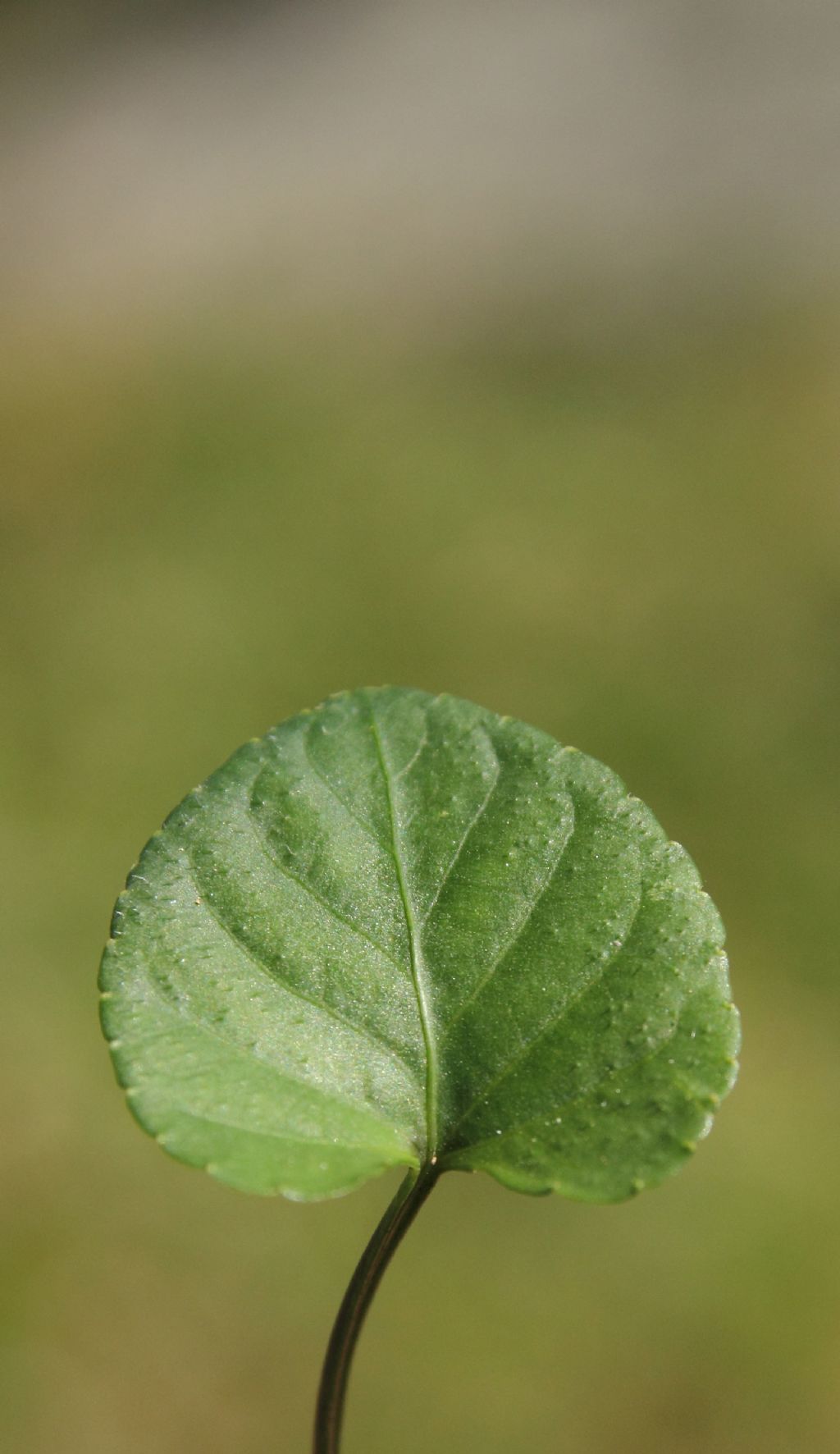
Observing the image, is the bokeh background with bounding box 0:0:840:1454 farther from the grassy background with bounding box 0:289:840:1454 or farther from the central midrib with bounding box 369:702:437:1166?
the central midrib with bounding box 369:702:437:1166

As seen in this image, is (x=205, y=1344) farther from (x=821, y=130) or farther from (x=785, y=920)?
(x=821, y=130)

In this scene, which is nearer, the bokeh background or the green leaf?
the green leaf

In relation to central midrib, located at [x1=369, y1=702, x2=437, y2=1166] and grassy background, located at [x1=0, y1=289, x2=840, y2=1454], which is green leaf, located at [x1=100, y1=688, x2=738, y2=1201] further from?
grassy background, located at [x1=0, y1=289, x2=840, y2=1454]

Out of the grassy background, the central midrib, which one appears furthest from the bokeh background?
the central midrib

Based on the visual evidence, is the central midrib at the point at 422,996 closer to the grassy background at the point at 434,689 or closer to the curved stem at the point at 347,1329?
the curved stem at the point at 347,1329

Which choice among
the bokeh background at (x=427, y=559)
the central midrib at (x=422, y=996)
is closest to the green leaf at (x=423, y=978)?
the central midrib at (x=422, y=996)

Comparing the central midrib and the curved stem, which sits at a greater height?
the central midrib
